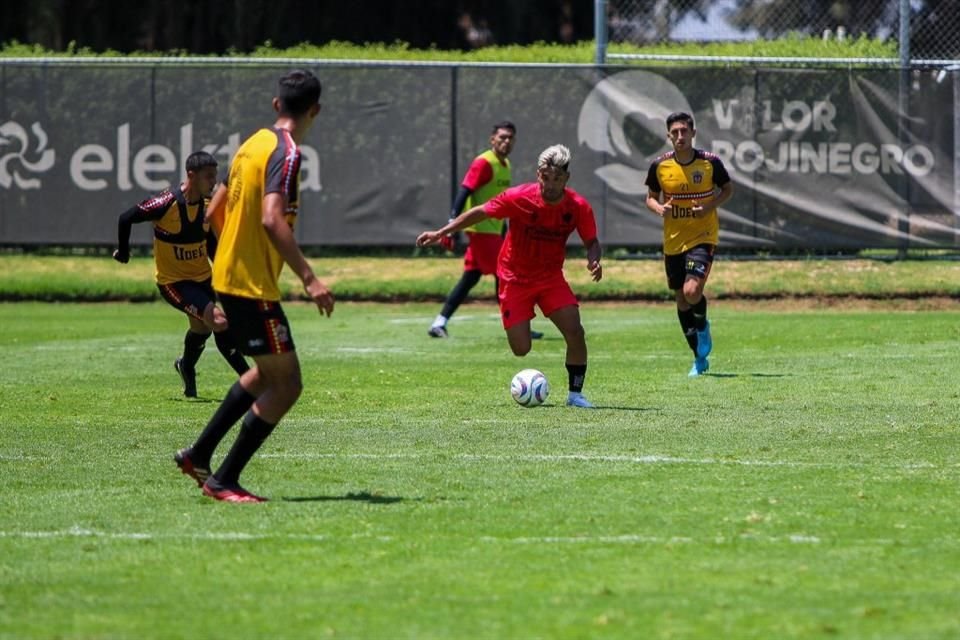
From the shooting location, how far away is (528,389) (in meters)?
11.4

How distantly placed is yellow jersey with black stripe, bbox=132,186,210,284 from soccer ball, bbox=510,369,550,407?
2.76m

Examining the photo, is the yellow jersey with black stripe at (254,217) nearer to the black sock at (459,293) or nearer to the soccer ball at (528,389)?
the soccer ball at (528,389)

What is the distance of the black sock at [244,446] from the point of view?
770cm

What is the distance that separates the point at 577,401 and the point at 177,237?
3425mm

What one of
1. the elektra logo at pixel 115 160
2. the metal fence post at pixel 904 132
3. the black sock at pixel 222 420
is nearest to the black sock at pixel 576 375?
the black sock at pixel 222 420

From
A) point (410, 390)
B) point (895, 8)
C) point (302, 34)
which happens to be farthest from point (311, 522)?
point (302, 34)

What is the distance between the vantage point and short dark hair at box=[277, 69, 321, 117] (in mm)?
7727

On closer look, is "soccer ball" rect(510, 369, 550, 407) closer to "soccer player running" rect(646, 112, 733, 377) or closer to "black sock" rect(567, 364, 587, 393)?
"black sock" rect(567, 364, 587, 393)

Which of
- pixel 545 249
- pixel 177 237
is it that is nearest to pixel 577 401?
pixel 545 249

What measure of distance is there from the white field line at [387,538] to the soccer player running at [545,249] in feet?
15.3

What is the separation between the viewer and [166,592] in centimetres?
588

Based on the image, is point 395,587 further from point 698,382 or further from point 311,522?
point 698,382

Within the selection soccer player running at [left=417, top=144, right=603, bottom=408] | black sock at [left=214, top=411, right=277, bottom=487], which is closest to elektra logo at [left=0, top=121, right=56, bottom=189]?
soccer player running at [left=417, top=144, right=603, bottom=408]

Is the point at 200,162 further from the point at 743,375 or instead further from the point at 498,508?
the point at 498,508
